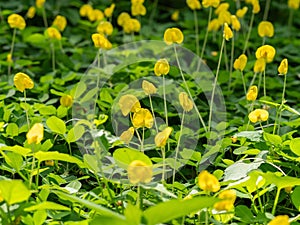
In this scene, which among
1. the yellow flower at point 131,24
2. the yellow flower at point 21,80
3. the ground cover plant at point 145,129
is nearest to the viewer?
the ground cover plant at point 145,129

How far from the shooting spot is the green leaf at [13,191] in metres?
0.96

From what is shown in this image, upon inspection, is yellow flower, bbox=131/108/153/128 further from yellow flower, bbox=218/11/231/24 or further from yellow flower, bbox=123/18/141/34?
yellow flower, bbox=123/18/141/34

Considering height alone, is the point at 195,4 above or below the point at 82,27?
above

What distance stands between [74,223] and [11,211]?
0.34 ft

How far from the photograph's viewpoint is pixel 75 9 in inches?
107

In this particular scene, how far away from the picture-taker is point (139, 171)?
3.26ft

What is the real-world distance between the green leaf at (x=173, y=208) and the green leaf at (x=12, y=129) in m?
0.53

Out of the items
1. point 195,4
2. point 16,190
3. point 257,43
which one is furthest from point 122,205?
point 257,43

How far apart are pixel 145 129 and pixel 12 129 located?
12.4 inches

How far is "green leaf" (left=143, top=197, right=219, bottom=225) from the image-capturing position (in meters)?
0.92

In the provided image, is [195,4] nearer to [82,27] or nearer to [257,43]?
[257,43]

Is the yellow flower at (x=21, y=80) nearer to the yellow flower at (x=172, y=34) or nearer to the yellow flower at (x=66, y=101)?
the yellow flower at (x=66, y=101)

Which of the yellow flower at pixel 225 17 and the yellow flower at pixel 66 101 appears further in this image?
the yellow flower at pixel 225 17

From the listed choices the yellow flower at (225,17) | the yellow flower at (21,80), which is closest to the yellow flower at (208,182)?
the yellow flower at (21,80)
